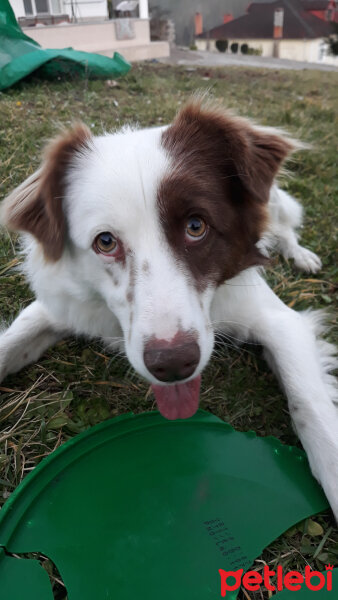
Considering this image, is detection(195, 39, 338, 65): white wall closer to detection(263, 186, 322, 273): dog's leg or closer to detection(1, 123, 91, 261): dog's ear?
detection(263, 186, 322, 273): dog's leg

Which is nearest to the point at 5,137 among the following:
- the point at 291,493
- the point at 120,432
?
the point at 120,432

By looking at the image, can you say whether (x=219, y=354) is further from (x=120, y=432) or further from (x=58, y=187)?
(x=58, y=187)

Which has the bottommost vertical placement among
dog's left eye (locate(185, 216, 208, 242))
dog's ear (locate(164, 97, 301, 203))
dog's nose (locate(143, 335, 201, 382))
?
dog's nose (locate(143, 335, 201, 382))

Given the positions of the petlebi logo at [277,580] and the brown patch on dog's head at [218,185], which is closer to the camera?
the petlebi logo at [277,580]

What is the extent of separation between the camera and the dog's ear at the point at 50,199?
2.25 metres

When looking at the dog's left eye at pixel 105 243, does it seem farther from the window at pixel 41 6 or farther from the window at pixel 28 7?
the window at pixel 41 6

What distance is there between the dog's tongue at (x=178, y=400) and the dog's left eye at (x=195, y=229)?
0.60 meters

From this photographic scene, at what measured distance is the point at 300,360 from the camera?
2.40 meters

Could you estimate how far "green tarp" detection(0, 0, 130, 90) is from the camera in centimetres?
702

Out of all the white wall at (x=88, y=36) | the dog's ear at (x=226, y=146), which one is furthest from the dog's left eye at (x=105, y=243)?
the white wall at (x=88, y=36)

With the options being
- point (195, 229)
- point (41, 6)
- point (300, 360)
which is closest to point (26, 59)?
point (41, 6)

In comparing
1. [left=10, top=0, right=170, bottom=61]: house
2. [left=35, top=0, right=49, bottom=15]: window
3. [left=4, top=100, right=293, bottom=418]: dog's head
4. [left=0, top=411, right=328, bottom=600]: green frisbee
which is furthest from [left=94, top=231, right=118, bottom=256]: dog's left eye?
[left=35, top=0, right=49, bottom=15]: window

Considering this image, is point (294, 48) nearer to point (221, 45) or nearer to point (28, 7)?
point (221, 45)

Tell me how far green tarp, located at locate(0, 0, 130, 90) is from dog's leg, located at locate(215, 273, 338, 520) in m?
6.13
